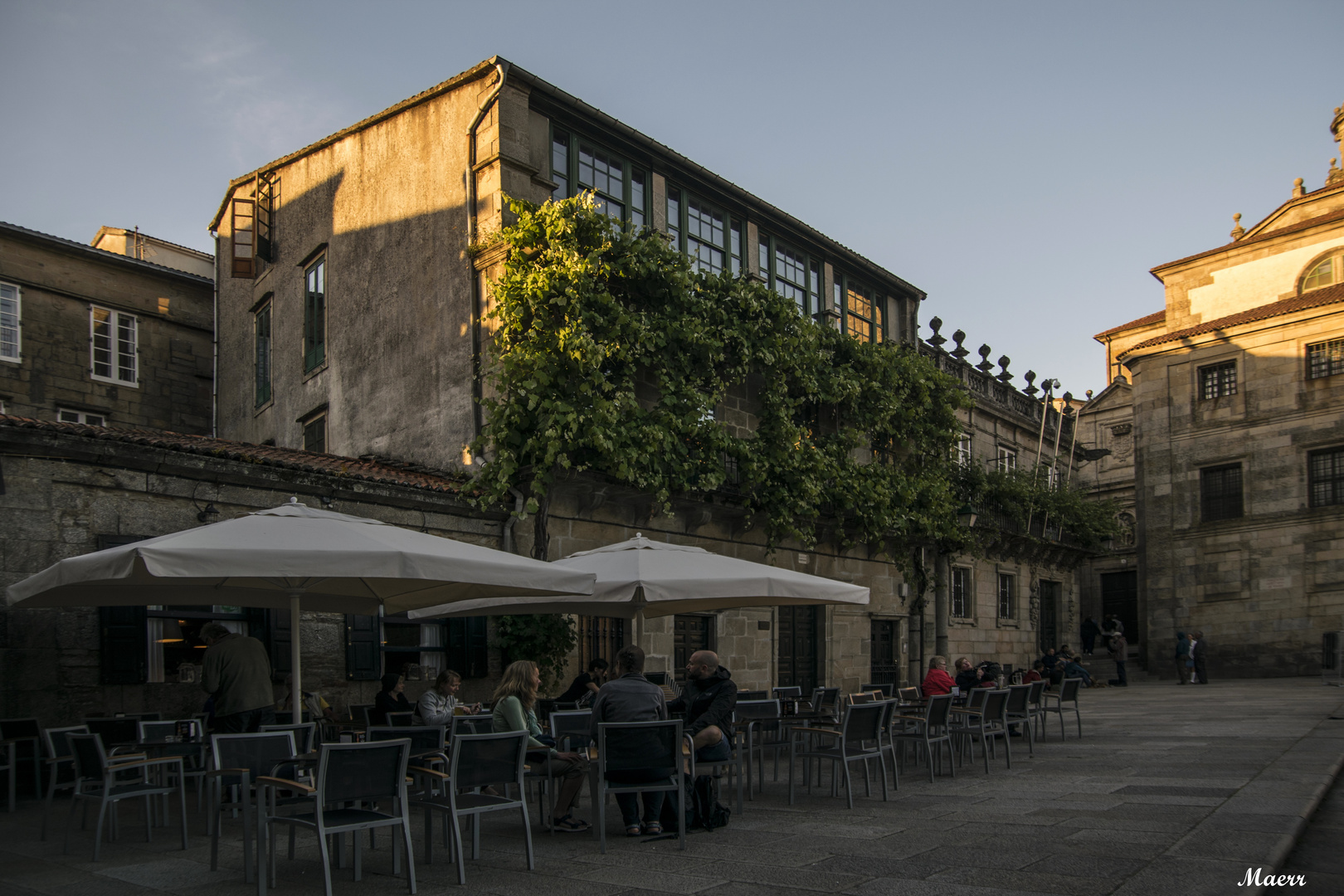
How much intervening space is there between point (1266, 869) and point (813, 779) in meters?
5.55

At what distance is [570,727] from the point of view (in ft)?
30.1

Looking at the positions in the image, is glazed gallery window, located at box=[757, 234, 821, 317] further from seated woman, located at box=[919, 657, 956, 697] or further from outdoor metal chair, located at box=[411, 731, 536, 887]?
outdoor metal chair, located at box=[411, 731, 536, 887]

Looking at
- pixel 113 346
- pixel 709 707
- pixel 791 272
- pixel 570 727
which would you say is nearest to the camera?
pixel 709 707

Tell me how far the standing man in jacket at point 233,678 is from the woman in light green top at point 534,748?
2170mm

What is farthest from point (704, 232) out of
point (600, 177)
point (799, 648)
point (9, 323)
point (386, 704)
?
point (9, 323)

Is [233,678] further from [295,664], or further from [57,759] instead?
[57,759]

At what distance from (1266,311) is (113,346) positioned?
3021 centimetres

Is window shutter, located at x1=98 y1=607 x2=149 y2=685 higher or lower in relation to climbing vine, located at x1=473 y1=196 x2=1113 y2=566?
lower

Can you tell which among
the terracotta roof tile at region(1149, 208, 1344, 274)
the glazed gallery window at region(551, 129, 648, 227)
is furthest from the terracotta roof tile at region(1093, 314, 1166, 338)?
the glazed gallery window at region(551, 129, 648, 227)

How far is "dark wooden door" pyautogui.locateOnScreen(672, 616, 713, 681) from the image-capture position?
18.0 metres

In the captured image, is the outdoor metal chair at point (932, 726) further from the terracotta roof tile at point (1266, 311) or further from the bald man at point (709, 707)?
the terracotta roof tile at point (1266, 311)

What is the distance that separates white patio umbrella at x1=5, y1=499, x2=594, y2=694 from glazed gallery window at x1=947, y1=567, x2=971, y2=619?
1865 centimetres

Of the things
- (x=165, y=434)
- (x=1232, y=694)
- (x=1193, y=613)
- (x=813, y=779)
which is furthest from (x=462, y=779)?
(x=1193, y=613)

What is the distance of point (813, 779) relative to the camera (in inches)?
432
